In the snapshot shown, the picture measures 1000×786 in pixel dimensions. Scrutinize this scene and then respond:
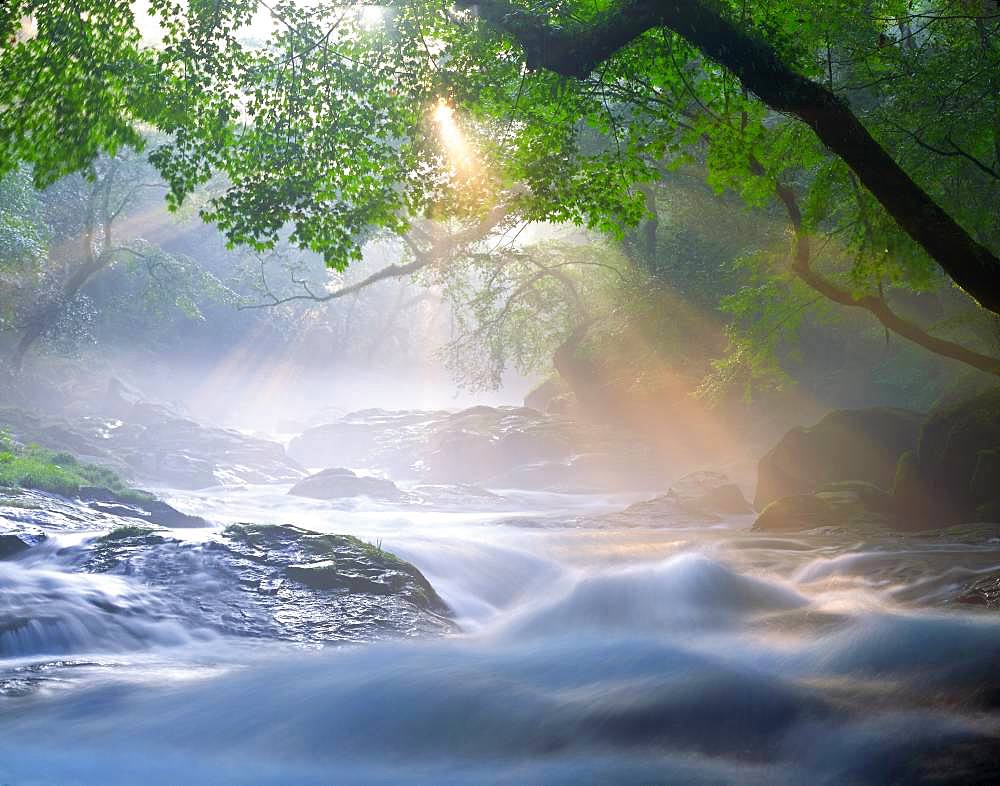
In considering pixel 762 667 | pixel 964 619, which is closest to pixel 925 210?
pixel 964 619

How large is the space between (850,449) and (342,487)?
1437 centimetres

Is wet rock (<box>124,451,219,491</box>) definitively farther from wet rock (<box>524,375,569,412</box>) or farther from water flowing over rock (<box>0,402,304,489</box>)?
wet rock (<box>524,375,569,412</box>)

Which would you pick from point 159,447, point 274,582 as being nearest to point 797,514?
point 274,582

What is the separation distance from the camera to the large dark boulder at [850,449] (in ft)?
62.5

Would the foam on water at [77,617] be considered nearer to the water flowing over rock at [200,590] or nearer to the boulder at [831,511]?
the water flowing over rock at [200,590]

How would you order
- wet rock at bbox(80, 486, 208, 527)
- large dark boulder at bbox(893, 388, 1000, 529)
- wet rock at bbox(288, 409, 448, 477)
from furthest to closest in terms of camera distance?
wet rock at bbox(288, 409, 448, 477) < wet rock at bbox(80, 486, 208, 527) < large dark boulder at bbox(893, 388, 1000, 529)

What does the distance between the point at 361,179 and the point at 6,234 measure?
67.6 ft

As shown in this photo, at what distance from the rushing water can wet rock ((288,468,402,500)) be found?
15.7 meters

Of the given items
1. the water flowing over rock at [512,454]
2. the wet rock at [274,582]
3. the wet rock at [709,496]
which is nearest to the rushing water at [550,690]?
the wet rock at [274,582]

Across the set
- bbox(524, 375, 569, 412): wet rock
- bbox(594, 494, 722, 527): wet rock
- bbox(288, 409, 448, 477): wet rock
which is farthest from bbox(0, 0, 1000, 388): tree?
bbox(524, 375, 569, 412): wet rock

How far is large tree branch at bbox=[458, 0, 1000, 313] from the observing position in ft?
25.3

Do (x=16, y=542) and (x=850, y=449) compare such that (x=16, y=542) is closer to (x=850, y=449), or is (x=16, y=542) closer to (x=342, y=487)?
(x=850, y=449)

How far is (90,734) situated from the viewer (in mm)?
6453

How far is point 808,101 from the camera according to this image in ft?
25.3
